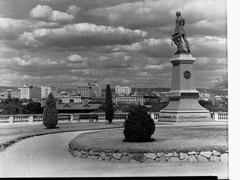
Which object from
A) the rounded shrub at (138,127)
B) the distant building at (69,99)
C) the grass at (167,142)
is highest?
the distant building at (69,99)

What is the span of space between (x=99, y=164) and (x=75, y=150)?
1098 millimetres

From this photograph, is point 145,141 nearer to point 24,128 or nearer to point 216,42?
point 216,42

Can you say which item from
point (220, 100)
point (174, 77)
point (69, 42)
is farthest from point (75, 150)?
point (174, 77)

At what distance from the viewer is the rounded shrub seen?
11117 millimetres

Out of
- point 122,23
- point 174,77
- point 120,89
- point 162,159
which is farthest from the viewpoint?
point 174,77

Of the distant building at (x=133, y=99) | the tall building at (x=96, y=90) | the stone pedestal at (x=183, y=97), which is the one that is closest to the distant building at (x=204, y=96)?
the stone pedestal at (x=183, y=97)

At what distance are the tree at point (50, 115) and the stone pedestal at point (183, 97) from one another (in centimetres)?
445

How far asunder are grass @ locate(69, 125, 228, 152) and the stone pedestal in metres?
2.77

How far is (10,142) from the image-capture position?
12125 mm

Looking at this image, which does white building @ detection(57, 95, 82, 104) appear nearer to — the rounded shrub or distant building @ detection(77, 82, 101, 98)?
distant building @ detection(77, 82, 101, 98)

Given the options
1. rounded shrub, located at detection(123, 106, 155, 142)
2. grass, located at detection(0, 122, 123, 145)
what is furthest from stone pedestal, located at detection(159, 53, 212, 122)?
rounded shrub, located at detection(123, 106, 155, 142)

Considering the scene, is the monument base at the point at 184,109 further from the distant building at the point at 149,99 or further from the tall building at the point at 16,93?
the tall building at the point at 16,93

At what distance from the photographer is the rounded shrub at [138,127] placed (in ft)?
36.5

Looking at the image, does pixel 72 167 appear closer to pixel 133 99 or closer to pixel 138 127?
pixel 138 127
